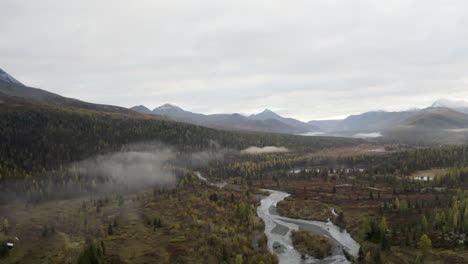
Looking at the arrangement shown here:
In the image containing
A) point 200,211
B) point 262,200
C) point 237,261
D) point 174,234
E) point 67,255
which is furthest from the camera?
point 262,200

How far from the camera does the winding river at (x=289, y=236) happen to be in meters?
102

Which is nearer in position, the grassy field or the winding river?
the winding river

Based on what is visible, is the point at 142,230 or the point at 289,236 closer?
the point at 289,236

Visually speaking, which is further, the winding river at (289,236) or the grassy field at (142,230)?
the grassy field at (142,230)

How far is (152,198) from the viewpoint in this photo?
19462 cm

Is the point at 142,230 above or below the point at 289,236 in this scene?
below

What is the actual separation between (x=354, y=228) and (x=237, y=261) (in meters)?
63.2

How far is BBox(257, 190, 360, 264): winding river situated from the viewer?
102 meters

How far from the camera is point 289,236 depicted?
125 meters

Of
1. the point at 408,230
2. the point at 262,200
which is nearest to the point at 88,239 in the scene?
the point at 262,200

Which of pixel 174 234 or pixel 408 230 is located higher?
pixel 408 230

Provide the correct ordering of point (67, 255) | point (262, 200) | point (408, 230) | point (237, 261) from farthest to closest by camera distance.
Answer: point (262, 200)
point (408, 230)
point (67, 255)
point (237, 261)

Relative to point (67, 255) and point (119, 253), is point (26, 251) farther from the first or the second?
point (119, 253)

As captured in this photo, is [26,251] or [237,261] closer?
[237,261]
